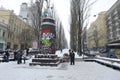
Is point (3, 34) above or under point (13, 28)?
under

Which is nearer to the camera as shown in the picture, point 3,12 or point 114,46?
point 114,46

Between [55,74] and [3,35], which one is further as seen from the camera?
[3,35]

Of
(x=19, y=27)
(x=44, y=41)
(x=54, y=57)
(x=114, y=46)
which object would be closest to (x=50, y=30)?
(x=44, y=41)

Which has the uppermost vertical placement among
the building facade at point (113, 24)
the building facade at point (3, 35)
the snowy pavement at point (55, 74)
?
the building facade at point (113, 24)

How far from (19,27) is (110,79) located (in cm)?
5420

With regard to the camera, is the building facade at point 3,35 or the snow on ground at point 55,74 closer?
the snow on ground at point 55,74

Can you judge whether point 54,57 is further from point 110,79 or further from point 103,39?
point 103,39

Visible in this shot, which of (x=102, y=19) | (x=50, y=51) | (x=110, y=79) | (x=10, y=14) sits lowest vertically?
(x=110, y=79)

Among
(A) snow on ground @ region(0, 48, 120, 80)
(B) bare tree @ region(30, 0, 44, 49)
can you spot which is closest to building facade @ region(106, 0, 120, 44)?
(B) bare tree @ region(30, 0, 44, 49)

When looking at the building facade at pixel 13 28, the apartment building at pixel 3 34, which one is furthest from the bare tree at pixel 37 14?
the building facade at pixel 13 28

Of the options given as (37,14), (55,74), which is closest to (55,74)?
(55,74)

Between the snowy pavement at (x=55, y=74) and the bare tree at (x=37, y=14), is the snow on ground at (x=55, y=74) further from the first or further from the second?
the bare tree at (x=37, y=14)

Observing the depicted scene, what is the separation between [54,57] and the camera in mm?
17234

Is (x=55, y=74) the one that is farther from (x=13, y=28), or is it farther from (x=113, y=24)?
(x=113, y=24)
